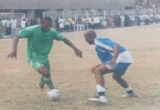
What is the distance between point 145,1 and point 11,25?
41.2m

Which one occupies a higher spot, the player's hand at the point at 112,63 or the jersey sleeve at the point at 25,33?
the jersey sleeve at the point at 25,33

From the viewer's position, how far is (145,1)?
71.2 metres

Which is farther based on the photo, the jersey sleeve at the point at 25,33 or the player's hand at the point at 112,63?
the jersey sleeve at the point at 25,33

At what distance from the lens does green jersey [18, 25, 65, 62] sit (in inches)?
312

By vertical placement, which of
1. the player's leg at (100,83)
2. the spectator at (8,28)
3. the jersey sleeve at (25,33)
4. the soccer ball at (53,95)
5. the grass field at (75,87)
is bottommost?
the spectator at (8,28)

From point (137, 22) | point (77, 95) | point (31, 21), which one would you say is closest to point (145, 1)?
point (137, 22)

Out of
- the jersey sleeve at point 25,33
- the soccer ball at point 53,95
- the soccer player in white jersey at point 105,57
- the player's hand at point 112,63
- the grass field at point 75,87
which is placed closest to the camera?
the player's hand at point 112,63

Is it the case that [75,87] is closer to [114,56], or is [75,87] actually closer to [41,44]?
[41,44]

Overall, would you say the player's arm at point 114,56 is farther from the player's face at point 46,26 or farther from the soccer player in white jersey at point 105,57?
the player's face at point 46,26

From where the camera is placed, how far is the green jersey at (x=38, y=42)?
7.92 metres

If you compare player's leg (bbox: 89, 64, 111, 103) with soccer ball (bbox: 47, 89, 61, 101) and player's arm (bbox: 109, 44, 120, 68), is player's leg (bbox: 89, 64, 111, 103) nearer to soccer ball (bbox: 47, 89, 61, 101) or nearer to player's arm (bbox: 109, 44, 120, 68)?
player's arm (bbox: 109, 44, 120, 68)

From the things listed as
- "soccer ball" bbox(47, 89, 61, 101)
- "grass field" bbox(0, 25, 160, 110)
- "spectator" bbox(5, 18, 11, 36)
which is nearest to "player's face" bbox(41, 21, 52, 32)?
"soccer ball" bbox(47, 89, 61, 101)

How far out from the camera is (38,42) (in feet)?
26.2

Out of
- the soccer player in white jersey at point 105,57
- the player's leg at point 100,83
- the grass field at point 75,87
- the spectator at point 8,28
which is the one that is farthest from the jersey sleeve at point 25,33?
the spectator at point 8,28
